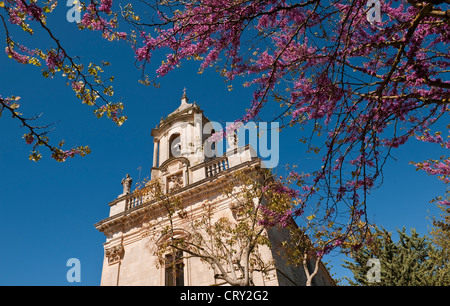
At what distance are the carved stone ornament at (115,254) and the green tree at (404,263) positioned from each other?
1214cm

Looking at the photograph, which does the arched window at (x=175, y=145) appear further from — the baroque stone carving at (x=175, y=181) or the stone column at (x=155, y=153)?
the baroque stone carving at (x=175, y=181)

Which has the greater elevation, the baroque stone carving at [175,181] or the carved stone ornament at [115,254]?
the baroque stone carving at [175,181]

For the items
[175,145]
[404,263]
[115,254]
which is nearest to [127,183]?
[175,145]

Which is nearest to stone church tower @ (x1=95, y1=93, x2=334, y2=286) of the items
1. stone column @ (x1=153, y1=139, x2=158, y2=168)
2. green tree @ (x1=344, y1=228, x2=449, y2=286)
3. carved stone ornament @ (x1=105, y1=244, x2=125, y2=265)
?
carved stone ornament @ (x1=105, y1=244, x2=125, y2=265)

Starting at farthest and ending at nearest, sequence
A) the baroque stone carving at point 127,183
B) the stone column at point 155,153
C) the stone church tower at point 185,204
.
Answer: the stone column at point 155,153 → the baroque stone carving at point 127,183 → the stone church tower at point 185,204

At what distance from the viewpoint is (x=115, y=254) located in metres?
16.0

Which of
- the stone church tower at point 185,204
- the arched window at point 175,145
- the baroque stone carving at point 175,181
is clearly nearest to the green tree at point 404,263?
the stone church tower at point 185,204

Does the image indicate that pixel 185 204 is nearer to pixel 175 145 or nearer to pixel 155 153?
pixel 175 145

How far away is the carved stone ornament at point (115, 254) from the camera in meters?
15.9

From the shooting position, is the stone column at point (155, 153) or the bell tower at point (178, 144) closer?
the bell tower at point (178, 144)
